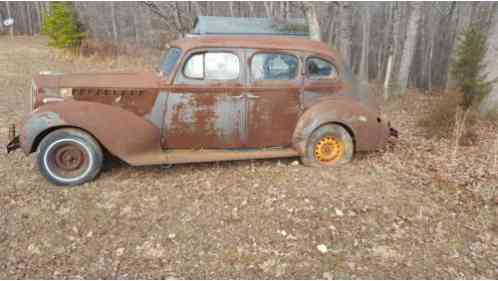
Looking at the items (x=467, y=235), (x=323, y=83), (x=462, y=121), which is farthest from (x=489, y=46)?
(x=467, y=235)

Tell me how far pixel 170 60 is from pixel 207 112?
0.87m

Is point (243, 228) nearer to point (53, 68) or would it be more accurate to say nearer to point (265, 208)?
point (265, 208)

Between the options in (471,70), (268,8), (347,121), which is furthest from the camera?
(268,8)

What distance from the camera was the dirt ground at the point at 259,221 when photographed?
2.68 m

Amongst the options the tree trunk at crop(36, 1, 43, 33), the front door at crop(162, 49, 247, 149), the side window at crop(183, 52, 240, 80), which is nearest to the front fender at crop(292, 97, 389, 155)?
the front door at crop(162, 49, 247, 149)

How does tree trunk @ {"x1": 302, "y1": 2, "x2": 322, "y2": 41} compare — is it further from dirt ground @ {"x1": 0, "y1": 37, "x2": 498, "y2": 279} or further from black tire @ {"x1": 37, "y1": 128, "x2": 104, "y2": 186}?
black tire @ {"x1": 37, "y1": 128, "x2": 104, "y2": 186}

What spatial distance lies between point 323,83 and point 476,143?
9.97 feet

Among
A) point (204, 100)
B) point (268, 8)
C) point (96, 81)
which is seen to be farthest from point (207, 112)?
point (268, 8)

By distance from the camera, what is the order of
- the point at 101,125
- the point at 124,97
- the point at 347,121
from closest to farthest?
the point at 101,125
the point at 124,97
the point at 347,121

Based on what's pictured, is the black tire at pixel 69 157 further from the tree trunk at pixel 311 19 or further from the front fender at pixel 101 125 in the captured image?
the tree trunk at pixel 311 19

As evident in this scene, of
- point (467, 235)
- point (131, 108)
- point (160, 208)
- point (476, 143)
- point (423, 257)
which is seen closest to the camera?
point (423, 257)

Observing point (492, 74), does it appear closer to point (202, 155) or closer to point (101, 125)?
point (202, 155)

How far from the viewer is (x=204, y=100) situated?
399 cm

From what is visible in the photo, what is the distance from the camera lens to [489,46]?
639 cm
